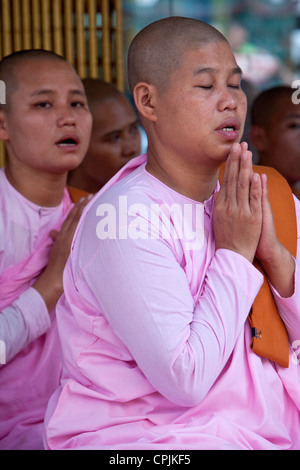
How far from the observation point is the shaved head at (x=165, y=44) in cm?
154

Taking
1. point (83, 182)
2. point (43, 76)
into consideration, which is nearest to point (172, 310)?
point (43, 76)

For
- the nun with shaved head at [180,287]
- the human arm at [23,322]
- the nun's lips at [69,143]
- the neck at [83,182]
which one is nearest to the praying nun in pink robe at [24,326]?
the human arm at [23,322]

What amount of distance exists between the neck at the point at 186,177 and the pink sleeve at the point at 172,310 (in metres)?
0.19

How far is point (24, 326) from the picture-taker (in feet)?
6.59

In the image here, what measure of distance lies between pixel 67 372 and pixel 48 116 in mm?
895

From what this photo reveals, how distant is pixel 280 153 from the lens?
9.43ft

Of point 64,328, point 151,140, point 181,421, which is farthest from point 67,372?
point 151,140

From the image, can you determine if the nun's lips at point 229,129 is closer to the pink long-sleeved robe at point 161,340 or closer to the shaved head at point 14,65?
the pink long-sleeved robe at point 161,340

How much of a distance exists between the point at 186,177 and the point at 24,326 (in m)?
0.71

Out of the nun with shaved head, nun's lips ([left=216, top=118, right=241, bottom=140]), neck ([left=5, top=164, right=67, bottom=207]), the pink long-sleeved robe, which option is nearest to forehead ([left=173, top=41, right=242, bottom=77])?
the nun with shaved head

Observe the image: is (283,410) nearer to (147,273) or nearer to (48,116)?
(147,273)

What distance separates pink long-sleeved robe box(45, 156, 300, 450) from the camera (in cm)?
137

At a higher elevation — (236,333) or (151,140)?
(151,140)

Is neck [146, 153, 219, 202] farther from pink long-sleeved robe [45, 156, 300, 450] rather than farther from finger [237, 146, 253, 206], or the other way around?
finger [237, 146, 253, 206]
